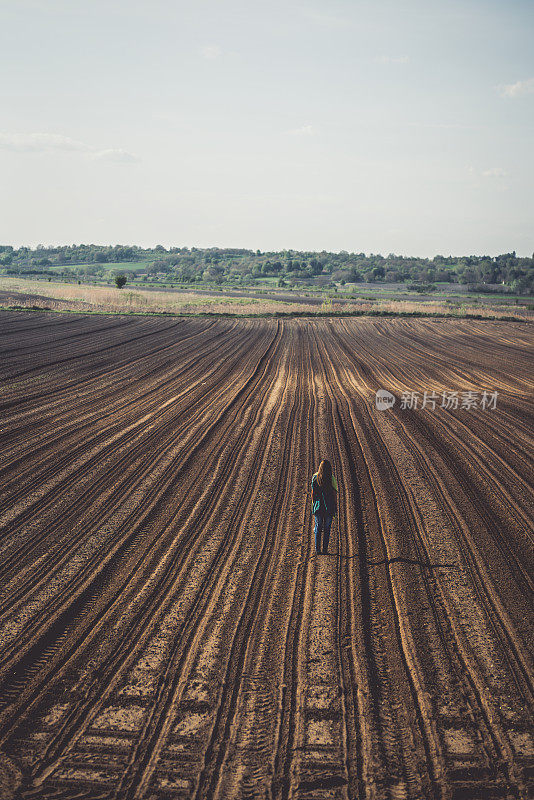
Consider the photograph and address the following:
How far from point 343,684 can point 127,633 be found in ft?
8.40

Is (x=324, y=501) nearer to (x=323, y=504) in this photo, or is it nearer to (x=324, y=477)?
(x=323, y=504)

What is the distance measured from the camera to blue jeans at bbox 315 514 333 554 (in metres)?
8.08

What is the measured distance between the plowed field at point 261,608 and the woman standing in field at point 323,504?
0.31m

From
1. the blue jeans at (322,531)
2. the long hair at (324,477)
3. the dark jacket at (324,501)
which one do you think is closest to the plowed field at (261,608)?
the blue jeans at (322,531)

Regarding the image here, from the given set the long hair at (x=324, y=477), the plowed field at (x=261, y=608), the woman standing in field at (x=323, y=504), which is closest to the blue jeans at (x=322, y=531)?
the woman standing in field at (x=323, y=504)

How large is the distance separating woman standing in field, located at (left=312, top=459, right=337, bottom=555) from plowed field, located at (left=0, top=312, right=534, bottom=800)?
1.01 ft

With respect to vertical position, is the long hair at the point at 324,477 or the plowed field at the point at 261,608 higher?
the long hair at the point at 324,477

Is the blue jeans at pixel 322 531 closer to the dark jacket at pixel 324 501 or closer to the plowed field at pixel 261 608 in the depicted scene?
the dark jacket at pixel 324 501

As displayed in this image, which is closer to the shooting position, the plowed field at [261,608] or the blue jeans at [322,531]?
the plowed field at [261,608]

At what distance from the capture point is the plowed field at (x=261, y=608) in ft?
15.5

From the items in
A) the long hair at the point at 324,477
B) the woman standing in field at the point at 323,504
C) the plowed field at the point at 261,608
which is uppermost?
the long hair at the point at 324,477

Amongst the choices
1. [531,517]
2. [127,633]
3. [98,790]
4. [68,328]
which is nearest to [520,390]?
[531,517]

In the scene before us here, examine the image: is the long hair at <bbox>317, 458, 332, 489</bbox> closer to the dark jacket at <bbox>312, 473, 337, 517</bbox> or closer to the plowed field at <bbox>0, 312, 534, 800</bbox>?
the dark jacket at <bbox>312, 473, 337, 517</bbox>

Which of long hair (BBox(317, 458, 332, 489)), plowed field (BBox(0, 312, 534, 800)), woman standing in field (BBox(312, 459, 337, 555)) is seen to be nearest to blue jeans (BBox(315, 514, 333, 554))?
woman standing in field (BBox(312, 459, 337, 555))
